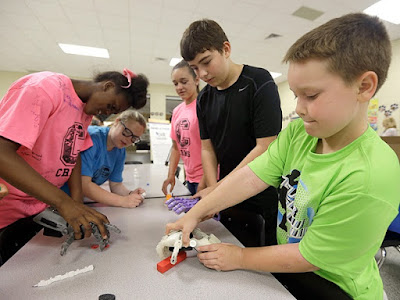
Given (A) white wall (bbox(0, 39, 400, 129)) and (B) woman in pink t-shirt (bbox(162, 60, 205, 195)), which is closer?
(B) woman in pink t-shirt (bbox(162, 60, 205, 195))

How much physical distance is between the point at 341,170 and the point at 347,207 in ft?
0.30

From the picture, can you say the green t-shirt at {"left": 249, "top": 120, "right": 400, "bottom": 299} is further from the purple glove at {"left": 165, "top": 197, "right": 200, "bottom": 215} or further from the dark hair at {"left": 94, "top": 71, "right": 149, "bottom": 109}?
the dark hair at {"left": 94, "top": 71, "right": 149, "bottom": 109}

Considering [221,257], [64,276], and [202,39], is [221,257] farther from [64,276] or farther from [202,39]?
[202,39]

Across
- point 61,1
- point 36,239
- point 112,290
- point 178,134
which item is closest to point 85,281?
point 112,290

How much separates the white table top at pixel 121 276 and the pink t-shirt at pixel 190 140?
34.2 inches

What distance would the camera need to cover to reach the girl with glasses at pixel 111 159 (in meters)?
1.23

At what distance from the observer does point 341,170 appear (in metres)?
0.56

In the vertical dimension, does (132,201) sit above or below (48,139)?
below

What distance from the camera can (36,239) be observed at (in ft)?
2.64

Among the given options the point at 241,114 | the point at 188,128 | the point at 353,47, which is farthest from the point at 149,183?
the point at 353,47

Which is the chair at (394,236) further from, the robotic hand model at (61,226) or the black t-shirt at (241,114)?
the robotic hand model at (61,226)

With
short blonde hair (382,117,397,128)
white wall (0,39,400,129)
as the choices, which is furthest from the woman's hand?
short blonde hair (382,117,397,128)

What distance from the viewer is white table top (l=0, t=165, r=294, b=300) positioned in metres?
0.55

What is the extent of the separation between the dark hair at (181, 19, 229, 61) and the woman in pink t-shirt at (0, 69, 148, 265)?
1.03ft
